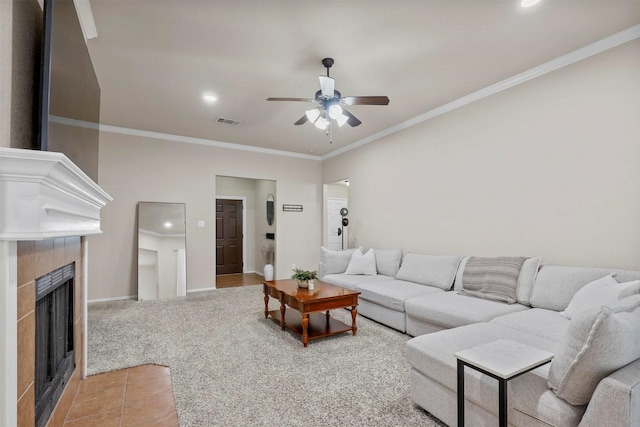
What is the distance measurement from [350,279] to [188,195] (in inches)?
130

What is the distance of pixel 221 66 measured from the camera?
307cm

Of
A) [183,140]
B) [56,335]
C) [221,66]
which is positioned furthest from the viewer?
[183,140]

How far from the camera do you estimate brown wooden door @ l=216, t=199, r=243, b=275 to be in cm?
755

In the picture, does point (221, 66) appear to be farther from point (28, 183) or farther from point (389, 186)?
point (389, 186)

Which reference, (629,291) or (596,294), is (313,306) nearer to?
(596,294)

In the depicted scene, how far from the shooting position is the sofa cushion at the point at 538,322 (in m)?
2.19

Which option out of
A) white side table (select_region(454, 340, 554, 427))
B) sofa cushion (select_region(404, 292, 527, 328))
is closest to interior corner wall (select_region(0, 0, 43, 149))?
white side table (select_region(454, 340, 554, 427))

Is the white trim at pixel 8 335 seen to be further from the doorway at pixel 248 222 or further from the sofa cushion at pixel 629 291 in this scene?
the doorway at pixel 248 222

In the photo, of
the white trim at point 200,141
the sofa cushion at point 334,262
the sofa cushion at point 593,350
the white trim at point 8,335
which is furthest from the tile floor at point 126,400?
the white trim at point 200,141

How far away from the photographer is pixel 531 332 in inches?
88.5

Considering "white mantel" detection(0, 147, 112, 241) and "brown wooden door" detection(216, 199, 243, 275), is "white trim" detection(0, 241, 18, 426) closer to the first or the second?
"white mantel" detection(0, 147, 112, 241)

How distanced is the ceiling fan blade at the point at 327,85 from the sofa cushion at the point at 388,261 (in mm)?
2626

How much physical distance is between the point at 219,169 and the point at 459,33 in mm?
4546

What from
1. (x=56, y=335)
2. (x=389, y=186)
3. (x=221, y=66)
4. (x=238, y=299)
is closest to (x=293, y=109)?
(x=221, y=66)
